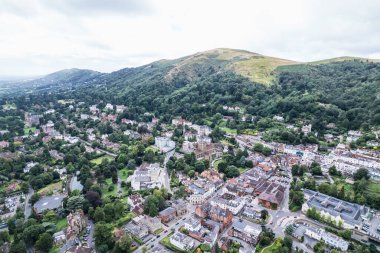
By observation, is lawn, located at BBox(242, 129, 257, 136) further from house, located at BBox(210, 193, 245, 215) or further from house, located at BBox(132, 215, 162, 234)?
house, located at BBox(132, 215, 162, 234)

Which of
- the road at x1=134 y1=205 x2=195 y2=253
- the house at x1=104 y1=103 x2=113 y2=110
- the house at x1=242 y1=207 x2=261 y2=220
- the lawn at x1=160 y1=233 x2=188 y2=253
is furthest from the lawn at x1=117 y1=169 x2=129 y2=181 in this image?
the house at x1=104 y1=103 x2=113 y2=110

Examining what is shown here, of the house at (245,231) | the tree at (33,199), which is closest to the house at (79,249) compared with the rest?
the tree at (33,199)

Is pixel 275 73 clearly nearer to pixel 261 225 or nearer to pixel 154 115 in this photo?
pixel 154 115

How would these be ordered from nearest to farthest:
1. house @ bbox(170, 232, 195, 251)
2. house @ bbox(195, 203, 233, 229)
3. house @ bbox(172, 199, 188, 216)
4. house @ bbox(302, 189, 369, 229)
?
house @ bbox(170, 232, 195, 251) → house @ bbox(302, 189, 369, 229) → house @ bbox(195, 203, 233, 229) → house @ bbox(172, 199, 188, 216)

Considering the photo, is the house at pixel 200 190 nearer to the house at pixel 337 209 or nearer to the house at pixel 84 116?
the house at pixel 337 209

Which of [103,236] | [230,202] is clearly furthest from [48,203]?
[230,202]

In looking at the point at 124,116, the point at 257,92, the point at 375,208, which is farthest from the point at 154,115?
the point at 375,208
